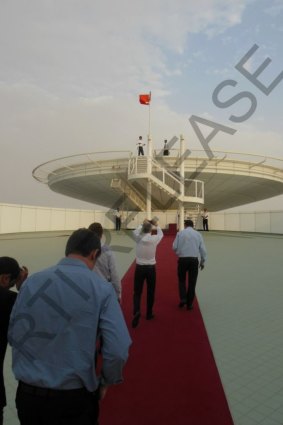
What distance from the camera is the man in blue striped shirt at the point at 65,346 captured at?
2121mm

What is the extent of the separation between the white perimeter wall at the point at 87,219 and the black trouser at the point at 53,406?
95.8ft

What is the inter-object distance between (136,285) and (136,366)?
2110 millimetres

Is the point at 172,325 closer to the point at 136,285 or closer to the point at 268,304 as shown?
the point at 136,285

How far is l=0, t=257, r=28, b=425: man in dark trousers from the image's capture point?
266cm

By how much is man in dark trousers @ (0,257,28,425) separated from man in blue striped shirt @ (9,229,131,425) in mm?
518

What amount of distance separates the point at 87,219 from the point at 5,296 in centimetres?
3682

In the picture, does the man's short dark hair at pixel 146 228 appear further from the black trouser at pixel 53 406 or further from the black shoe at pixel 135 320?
the black trouser at pixel 53 406

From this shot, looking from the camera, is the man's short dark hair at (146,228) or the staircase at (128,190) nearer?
the man's short dark hair at (146,228)

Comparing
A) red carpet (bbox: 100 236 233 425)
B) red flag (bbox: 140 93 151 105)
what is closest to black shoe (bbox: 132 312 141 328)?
red carpet (bbox: 100 236 233 425)

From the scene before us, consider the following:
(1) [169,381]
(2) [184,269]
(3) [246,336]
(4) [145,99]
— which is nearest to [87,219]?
(4) [145,99]

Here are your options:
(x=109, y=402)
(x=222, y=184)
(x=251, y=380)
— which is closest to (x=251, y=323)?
(x=251, y=380)

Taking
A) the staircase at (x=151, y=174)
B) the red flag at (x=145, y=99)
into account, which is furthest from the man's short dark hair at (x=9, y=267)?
the red flag at (x=145, y=99)

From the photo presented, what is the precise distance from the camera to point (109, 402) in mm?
3842

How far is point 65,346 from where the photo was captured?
214cm
